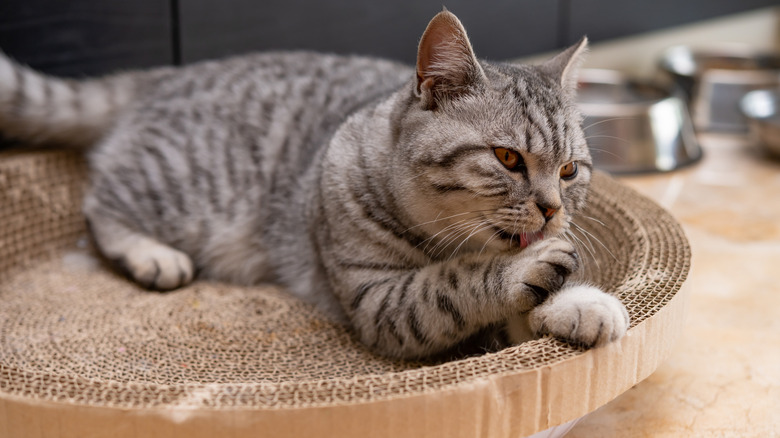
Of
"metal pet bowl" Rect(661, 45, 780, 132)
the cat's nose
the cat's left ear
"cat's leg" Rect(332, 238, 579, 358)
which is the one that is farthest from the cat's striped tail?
"metal pet bowl" Rect(661, 45, 780, 132)

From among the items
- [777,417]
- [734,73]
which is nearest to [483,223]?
[777,417]

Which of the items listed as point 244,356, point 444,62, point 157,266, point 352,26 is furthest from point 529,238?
point 352,26

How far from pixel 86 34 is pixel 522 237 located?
4.57 feet

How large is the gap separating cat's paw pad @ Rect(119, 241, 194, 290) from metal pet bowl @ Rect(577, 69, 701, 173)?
1.48m

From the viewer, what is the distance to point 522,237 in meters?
1.32

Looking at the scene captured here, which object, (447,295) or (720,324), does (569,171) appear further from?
(720,324)

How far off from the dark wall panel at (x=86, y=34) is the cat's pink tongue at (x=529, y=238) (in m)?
1.38

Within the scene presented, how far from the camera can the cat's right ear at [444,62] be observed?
1.27 m

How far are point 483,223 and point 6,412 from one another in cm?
76

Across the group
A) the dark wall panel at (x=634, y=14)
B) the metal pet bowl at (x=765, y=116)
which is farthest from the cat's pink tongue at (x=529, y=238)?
the dark wall panel at (x=634, y=14)

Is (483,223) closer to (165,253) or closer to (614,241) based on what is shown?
(614,241)

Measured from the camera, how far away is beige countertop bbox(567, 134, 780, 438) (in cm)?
143

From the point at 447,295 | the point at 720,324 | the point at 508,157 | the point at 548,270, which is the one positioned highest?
the point at 508,157

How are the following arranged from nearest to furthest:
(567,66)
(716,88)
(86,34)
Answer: (567,66)
(86,34)
(716,88)
